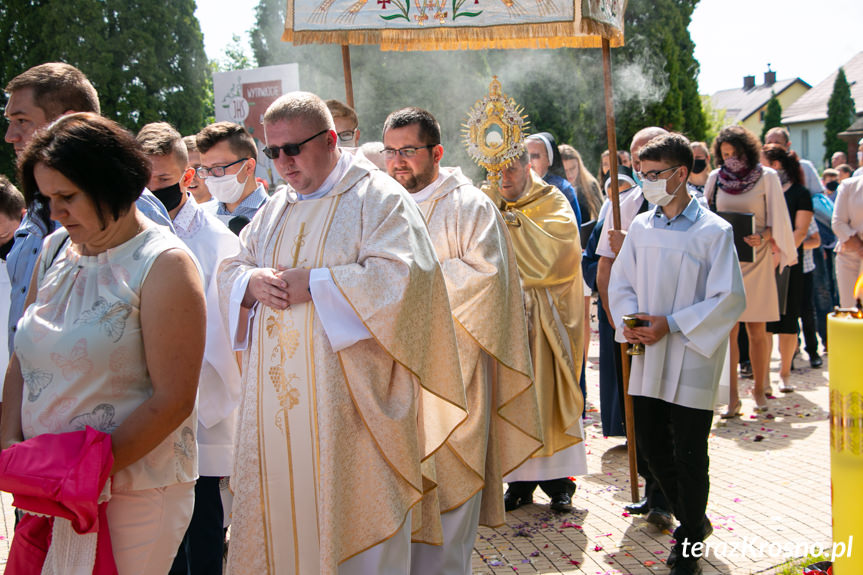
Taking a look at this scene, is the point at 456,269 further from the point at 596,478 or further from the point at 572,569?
the point at 596,478

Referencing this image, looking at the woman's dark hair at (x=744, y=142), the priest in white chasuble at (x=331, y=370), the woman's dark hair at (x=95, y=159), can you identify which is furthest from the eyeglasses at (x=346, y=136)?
the woman's dark hair at (x=744, y=142)

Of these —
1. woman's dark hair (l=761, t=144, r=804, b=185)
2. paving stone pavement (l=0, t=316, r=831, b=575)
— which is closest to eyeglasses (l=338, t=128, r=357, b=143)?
paving stone pavement (l=0, t=316, r=831, b=575)

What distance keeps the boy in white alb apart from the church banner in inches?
52.1

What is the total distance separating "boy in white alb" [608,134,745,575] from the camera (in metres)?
4.26

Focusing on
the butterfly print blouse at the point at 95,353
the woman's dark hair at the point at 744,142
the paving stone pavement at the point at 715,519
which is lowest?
the paving stone pavement at the point at 715,519

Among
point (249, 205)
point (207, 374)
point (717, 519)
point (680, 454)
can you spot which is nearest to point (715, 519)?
point (717, 519)

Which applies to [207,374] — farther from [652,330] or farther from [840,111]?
[840,111]

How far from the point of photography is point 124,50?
28219 mm

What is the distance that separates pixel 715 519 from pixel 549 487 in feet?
3.56

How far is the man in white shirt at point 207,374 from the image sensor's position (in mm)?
3996

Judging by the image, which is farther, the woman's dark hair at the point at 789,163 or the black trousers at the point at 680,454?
the woman's dark hair at the point at 789,163

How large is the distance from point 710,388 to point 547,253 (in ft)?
5.16

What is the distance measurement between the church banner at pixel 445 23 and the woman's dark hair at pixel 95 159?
3.07m

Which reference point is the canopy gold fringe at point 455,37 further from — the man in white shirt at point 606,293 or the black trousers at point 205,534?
the black trousers at point 205,534
